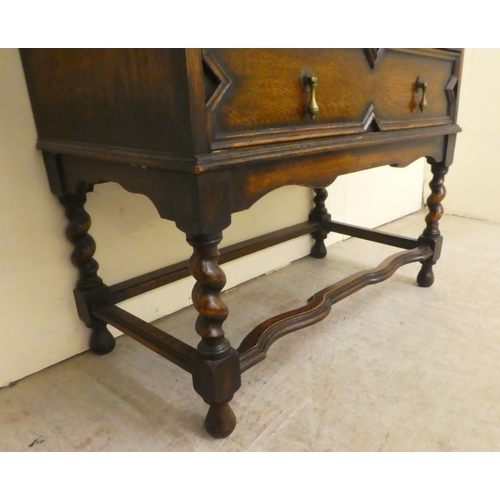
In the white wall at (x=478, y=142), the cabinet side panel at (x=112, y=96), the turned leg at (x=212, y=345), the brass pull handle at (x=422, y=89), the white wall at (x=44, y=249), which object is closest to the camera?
the cabinet side panel at (x=112, y=96)

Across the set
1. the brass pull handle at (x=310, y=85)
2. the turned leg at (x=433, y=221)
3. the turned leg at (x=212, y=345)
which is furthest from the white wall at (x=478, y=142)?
the turned leg at (x=212, y=345)

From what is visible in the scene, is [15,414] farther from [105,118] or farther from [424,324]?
[424,324]

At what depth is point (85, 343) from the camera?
3.84 ft

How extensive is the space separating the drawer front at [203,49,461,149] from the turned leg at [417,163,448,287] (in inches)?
10.1

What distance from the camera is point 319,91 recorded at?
0.82 m

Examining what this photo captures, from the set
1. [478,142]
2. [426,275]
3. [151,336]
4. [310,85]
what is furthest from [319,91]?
[478,142]

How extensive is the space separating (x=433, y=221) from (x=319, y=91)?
80 cm

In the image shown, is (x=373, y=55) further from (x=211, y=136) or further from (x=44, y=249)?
(x=44, y=249)

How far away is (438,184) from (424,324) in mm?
461

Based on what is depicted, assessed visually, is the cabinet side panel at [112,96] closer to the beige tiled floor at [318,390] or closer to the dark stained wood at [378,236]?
the beige tiled floor at [318,390]

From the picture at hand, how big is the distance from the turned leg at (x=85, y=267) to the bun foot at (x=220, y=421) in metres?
0.43

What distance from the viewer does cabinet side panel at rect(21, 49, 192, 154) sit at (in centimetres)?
64

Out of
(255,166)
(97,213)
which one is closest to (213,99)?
(255,166)

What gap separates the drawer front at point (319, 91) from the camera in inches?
26.7
